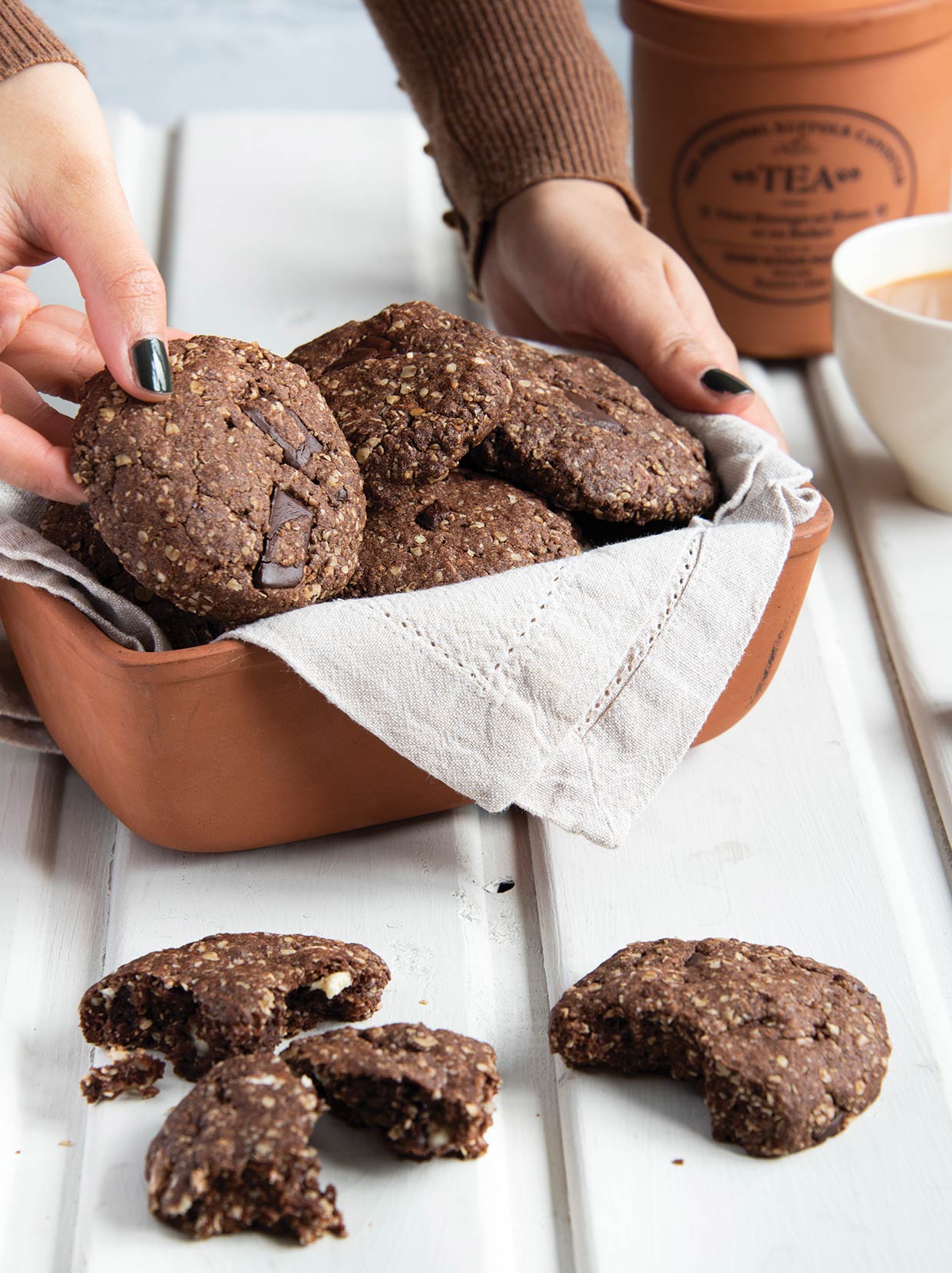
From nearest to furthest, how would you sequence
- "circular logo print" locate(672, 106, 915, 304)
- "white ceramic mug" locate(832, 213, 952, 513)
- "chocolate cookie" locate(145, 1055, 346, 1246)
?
1. "chocolate cookie" locate(145, 1055, 346, 1246)
2. "white ceramic mug" locate(832, 213, 952, 513)
3. "circular logo print" locate(672, 106, 915, 304)

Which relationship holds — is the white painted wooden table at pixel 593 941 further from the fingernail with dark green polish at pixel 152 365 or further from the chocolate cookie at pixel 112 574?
the fingernail with dark green polish at pixel 152 365

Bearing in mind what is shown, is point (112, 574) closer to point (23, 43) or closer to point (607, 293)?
point (23, 43)

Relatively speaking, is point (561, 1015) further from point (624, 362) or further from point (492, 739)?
point (624, 362)

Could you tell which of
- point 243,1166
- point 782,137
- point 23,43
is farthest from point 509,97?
point 243,1166

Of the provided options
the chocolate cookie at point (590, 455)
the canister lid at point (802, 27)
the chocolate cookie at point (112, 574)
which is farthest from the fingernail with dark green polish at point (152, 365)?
the canister lid at point (802, 27)

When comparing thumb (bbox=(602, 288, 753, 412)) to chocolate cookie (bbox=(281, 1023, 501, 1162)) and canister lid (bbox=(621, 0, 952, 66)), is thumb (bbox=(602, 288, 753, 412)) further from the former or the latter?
chocolate cookie (bbox=(281, 1023, 501, 1162))

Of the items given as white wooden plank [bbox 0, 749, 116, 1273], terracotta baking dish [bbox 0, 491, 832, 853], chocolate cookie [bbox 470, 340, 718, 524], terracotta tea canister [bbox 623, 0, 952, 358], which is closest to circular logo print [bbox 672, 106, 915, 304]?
terracotta tea canister [bbox 623, 0, 952, 358]
